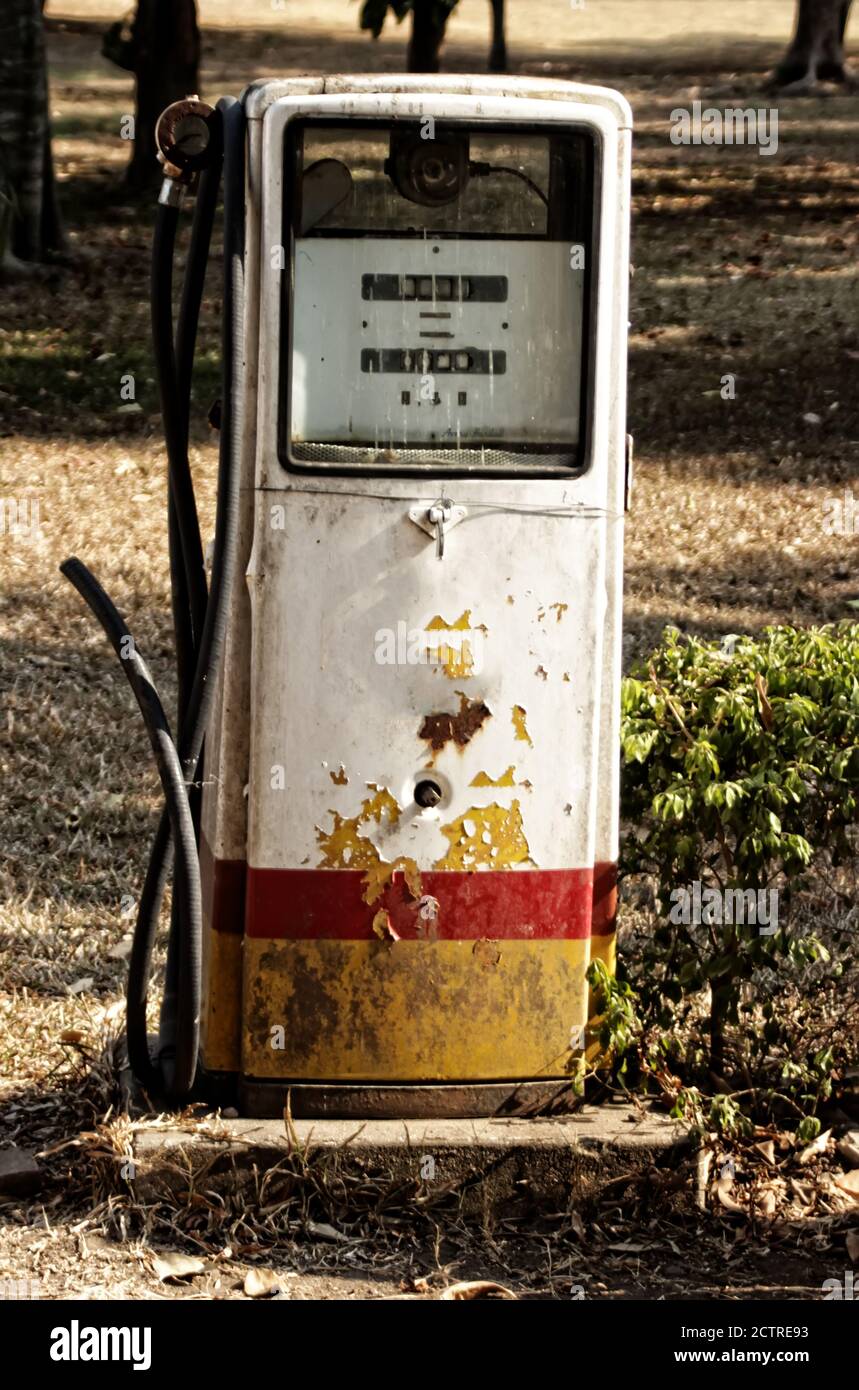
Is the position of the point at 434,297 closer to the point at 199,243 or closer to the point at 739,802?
the point at 199,243

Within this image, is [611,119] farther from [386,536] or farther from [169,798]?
[169,798]

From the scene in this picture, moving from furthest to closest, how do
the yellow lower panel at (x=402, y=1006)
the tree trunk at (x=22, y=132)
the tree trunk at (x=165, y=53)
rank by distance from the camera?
the tree trunk at (x=165, y=53) → the tree trunk at (x=22, y=132) → the yellow lower panel at (x=402, y=1006)

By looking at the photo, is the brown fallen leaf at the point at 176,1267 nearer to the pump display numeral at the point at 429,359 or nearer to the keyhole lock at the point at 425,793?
the keyhole lock at the point at 425,793

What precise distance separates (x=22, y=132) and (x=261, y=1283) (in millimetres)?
10623

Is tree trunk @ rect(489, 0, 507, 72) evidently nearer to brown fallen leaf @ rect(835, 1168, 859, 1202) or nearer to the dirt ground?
the dirt ground

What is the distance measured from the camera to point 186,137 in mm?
3678

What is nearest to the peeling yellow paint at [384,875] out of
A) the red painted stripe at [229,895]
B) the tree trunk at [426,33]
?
the red painted stripe at [229,895]

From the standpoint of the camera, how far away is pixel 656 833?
4043 millimetres

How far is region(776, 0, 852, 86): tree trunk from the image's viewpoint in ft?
86.3

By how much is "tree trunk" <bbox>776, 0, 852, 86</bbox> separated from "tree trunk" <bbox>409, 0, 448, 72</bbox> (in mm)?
8684

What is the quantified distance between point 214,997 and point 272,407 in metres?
1.15

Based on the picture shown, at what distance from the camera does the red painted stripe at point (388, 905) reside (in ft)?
12.5

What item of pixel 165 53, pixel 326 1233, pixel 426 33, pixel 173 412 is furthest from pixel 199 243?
pixel 426 33

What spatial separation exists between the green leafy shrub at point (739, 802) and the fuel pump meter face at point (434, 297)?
0.64 meters
